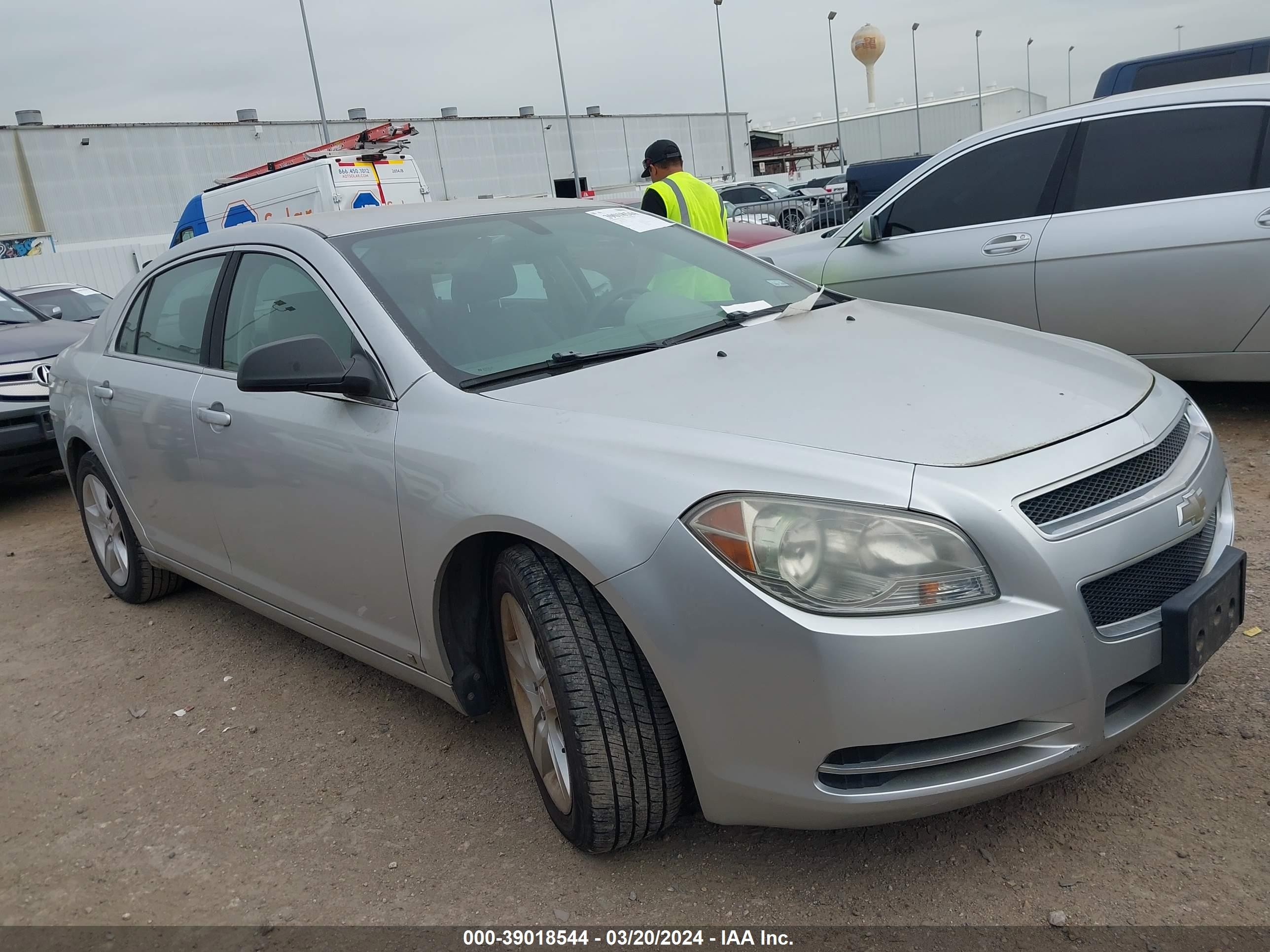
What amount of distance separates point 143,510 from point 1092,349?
3.43 metres

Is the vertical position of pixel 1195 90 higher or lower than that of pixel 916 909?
higher

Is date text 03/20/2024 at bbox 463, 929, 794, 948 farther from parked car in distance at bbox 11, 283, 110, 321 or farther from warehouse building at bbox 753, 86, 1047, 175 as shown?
warehouse building at bbox 753, 86, 1047, 175

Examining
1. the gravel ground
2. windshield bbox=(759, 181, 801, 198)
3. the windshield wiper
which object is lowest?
windshield bbox=(759, 181, 801, 198)

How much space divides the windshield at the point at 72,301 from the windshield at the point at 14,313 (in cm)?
155

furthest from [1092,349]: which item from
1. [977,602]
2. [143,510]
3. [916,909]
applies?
[143,510]

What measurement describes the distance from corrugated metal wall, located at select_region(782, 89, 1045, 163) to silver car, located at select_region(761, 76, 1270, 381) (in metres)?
64.5

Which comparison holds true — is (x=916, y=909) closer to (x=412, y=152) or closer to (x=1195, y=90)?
(x=1195, y=90)

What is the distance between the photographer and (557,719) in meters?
2.45

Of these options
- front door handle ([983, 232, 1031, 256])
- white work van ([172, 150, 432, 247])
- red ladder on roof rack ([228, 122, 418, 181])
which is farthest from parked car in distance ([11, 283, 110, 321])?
front door handle ([983, 232, 1031, 256])

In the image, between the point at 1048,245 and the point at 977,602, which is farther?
the point at 1048,245

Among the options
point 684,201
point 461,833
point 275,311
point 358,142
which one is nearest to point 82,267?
point 358,142

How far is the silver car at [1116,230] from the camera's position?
469 centimetres

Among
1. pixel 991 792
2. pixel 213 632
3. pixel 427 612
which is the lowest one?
pixel 213 632

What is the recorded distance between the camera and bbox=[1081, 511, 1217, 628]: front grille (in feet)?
6.63
